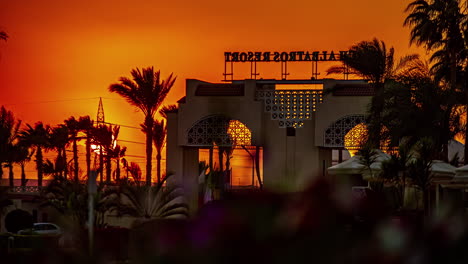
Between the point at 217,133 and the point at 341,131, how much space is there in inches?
254

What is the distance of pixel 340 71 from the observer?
169 feet

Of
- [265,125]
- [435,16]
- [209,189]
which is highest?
[435,16]

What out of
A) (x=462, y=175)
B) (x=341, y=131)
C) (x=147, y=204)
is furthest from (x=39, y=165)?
(x=462, y=175)

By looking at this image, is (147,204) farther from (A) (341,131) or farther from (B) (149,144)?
(A) (341,131)

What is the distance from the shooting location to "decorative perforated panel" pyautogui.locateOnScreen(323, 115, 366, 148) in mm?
52031

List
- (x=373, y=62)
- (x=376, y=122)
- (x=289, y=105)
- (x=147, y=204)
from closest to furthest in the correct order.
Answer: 1. (x=147, y=204)
2. (x=376, y=122)
3. (x=373, y=62)
4. (x=289, y=105)

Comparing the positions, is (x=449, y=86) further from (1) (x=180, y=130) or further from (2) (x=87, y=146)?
(2) (x=87, y=146)

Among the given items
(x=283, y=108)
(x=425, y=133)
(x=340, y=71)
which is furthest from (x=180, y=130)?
(x=425, y=133)

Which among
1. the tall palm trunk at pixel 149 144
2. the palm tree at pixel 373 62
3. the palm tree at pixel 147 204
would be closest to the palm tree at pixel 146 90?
the tall palm trunk at pixel 149 144

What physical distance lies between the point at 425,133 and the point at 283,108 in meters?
20.9

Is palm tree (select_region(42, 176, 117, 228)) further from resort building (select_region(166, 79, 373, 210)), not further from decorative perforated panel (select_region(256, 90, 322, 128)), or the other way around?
decorative perforated panel (select_region(256, 90, 322, 128))

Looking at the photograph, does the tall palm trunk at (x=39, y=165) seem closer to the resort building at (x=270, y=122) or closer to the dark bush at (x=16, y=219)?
the dark bush at (x=16, y=219)

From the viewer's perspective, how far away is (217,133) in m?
53.7

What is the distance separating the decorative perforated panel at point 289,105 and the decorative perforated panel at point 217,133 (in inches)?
70.0
